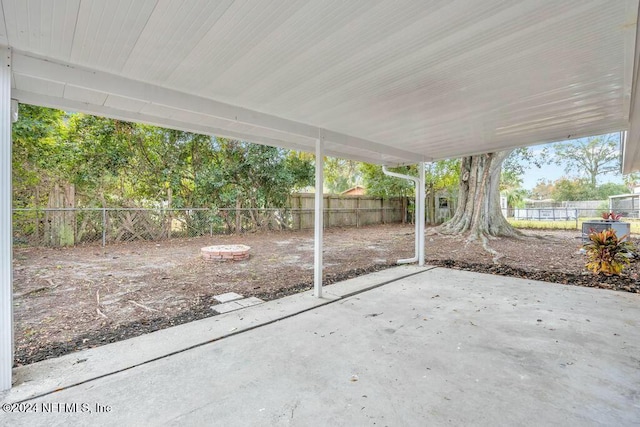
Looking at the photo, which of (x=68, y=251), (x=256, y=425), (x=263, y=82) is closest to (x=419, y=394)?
(x=256, y=425)

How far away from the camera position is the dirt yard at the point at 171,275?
2.88 meters

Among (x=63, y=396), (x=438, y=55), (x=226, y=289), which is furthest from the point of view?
(x=226, y=289)

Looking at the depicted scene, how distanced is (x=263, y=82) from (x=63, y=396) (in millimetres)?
2589

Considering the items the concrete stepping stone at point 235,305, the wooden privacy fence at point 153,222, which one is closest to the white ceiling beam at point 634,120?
the concrete stepping stone at point 235,305

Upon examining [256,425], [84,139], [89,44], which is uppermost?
[84,139]

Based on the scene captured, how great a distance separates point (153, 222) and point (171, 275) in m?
4.09

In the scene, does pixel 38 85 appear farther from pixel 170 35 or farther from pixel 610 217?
pixel 610 217

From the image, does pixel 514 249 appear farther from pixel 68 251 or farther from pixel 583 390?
pixel 68 251

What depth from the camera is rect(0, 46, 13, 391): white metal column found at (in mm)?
1830

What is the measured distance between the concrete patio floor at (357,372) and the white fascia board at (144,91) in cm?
208

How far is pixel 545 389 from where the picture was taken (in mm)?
1873

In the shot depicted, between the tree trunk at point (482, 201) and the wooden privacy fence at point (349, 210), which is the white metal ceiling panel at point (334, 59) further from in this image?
the wooden privacy fence at point (349, 210)

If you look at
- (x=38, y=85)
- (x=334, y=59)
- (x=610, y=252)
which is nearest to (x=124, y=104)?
(x=38, y=85)

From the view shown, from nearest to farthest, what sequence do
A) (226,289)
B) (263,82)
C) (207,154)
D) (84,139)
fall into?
1. (263,82)
2. (226,289)
3. (84,139)
4. (207,154)
